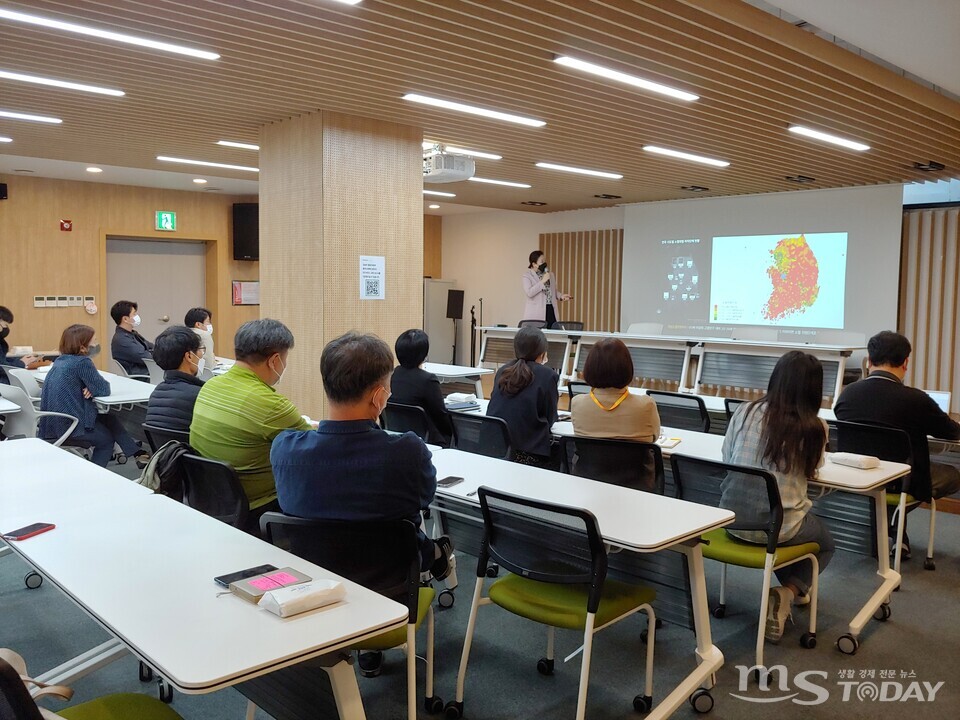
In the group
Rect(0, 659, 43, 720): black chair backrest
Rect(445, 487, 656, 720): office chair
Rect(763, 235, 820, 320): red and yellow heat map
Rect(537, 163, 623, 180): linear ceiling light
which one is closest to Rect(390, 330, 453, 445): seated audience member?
Rect(445, 487, 656, 720): office chair

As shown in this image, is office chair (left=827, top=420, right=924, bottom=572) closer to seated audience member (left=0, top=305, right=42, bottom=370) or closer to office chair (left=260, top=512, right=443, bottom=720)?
office chair (left=260, top=512, right=443, bottom=720)

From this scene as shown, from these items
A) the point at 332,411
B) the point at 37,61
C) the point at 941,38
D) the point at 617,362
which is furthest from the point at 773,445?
the point at 37,61

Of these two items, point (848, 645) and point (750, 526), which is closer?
point (750, 526)

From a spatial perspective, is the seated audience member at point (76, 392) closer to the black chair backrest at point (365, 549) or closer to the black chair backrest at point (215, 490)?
the black chair backrest at point (215, 490)

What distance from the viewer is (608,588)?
2.49 meters

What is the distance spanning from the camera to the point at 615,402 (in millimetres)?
3385

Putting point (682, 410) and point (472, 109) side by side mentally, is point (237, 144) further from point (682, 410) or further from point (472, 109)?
point (682, 410)

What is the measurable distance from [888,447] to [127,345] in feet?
19.7

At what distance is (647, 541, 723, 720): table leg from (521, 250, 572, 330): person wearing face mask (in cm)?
729

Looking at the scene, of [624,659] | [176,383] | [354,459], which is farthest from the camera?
[176,383]

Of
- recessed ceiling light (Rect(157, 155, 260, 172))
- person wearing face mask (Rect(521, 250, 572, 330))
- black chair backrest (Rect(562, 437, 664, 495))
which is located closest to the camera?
black chair backrest (Rect(562, 437, 664, 495))

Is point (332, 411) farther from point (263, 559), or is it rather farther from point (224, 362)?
point (224, 362)

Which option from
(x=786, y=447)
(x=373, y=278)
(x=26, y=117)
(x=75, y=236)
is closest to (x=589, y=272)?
(x=373, y=278)

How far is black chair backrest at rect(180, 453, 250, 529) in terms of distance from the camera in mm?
2537
